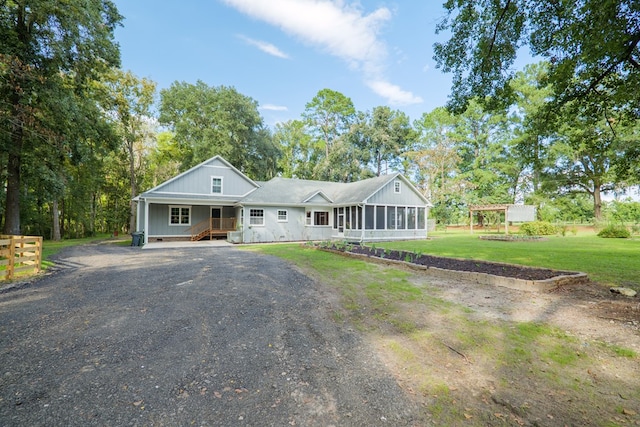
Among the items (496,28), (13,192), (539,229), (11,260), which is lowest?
(11,260)

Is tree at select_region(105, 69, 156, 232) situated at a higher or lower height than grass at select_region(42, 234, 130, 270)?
higher

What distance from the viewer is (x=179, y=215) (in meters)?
20.4

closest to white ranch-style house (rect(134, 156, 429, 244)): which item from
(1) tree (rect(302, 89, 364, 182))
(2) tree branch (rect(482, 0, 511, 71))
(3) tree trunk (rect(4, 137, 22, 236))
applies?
Result: (3) tree trunk (rect(4, 137, 22, 236))

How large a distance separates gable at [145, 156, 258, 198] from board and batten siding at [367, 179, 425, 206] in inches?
356

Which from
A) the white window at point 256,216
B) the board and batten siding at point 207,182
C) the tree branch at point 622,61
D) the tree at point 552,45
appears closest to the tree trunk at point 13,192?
the board and batten siding at point 207,182

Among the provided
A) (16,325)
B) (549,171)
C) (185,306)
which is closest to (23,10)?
(16,325)

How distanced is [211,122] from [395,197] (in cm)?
2254

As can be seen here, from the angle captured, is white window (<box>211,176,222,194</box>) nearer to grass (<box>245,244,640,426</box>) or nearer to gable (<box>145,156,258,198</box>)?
gable (<box>145,156,258,198</box>)

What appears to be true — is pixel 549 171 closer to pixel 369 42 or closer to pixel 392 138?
pixel 392 138

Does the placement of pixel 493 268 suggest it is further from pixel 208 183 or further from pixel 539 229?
pixel 539 229

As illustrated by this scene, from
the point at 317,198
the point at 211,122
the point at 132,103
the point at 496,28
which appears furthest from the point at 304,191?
the point at 132,103

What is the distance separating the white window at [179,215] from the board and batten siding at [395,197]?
1276 cm

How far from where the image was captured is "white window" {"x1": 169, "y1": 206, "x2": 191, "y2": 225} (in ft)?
66.0

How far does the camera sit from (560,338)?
3.81 metres
